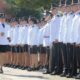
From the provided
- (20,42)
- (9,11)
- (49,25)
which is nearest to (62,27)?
(49,25)

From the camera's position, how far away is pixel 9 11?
6562cm

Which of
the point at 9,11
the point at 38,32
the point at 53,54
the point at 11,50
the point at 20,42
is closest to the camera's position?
the point at 53,54

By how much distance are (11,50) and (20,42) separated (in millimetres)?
1887

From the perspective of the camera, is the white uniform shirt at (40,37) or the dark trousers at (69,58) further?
the white uniform shirt at (40,37)

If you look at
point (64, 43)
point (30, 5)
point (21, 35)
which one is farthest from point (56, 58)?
point (30, 5)

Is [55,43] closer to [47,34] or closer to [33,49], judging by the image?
[47,34]

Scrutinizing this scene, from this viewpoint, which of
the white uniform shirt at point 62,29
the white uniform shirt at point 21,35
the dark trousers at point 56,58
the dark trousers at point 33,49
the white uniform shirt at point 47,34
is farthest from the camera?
the white uniform shirt at point 21,35

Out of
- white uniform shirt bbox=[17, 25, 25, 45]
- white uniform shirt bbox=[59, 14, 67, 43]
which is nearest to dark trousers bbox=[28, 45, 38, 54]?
white uniform shirt bbox=[17, 25, 25, 45]

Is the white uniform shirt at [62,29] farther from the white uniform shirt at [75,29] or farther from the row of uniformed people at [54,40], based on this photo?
the white uniform shirt at [75,29]

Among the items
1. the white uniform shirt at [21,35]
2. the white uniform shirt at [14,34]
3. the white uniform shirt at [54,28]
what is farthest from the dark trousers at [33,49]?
the white uniform shirt at [54,28]

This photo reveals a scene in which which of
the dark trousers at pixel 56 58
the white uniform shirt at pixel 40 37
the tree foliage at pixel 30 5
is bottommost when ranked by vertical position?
the dark trousers at pixel 56 58

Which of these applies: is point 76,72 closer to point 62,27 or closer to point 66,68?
point 66,68

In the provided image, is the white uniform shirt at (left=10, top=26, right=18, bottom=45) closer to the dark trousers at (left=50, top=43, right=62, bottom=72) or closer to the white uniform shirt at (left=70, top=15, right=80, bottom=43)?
the dark trousers at (left=50, top=43, right=62, bottom=72)

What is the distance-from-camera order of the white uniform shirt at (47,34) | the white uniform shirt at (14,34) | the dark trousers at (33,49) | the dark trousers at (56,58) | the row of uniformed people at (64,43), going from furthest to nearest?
the white uniform shirt at (14,34)
the dark trousers at (33,49)
the dark trousers at (56,58)
the white uniform shirt at (47,34)
the row of uniformed people at (64,43)
